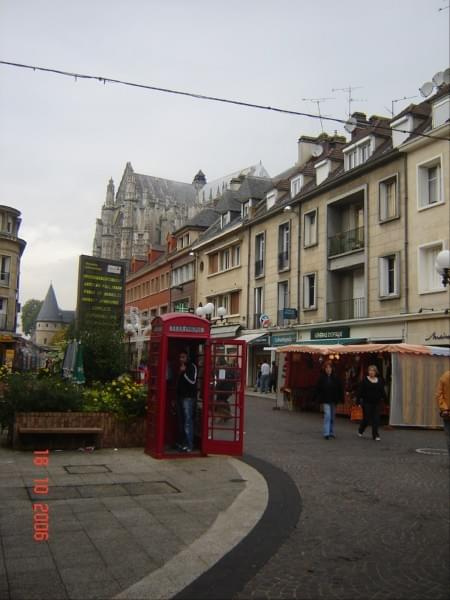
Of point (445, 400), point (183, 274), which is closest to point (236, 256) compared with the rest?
point (183, 274)

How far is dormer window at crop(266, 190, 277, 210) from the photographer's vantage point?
39094 mm

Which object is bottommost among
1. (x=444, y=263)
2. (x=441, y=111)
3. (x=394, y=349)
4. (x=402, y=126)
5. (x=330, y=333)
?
(x=394, y=349)

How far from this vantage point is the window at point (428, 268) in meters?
24.8

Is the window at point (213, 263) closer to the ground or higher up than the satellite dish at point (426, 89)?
closer to the ground

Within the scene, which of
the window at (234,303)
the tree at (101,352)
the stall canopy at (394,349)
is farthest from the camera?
the window at (234,303)

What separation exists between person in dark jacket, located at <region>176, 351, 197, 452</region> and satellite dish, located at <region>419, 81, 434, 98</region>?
883 inches

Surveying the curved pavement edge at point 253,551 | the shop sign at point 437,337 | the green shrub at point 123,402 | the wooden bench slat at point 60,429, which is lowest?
the curved pavement edge at point 253,551

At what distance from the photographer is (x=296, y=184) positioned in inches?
1460

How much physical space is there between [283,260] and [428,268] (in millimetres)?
12329

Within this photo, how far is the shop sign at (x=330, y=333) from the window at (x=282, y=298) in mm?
3732

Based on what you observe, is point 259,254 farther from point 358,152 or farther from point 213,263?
point 358,152

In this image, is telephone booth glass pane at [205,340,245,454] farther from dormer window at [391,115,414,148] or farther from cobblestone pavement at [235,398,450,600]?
dormer window at [391,115,414,148]
